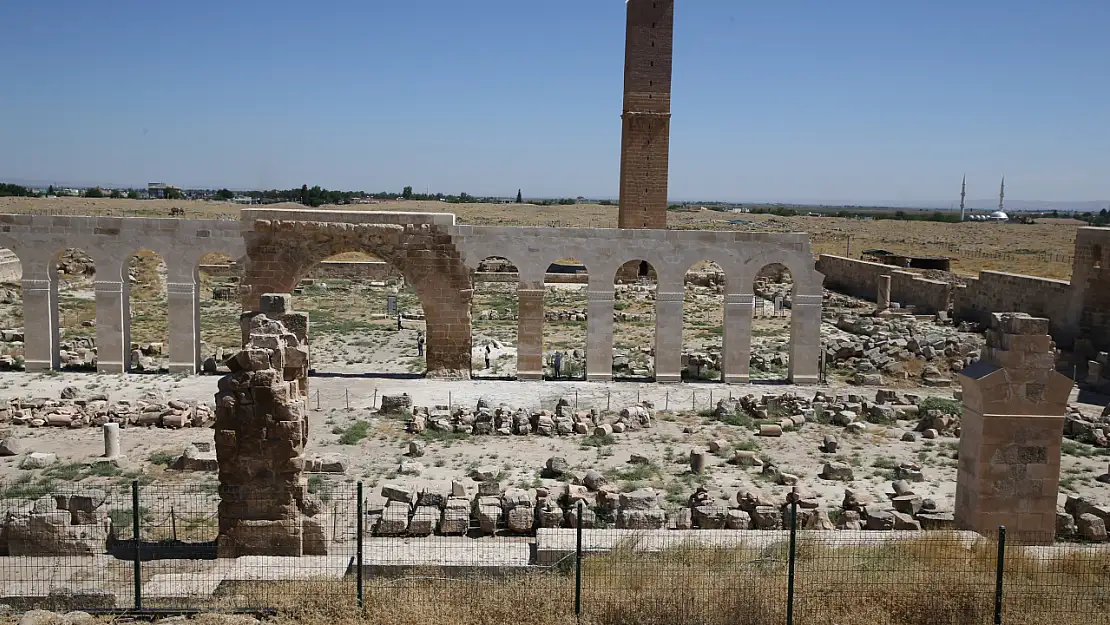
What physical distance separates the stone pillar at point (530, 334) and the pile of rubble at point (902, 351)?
7957 mm

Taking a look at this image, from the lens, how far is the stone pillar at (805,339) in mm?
21109

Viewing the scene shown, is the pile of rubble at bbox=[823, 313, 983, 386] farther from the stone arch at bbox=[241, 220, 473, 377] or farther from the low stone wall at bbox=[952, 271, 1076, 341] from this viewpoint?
the stone arch at bbox=[241, 220, 473, 377]

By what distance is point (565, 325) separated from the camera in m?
30.7

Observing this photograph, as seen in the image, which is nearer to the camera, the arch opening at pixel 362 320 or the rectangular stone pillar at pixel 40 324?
the rectangular stone pillar at pixel 40 324

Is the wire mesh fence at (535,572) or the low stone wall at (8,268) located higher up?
the low stone wall at (8,268)

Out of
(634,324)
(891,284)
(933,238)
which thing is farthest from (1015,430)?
(933,238)

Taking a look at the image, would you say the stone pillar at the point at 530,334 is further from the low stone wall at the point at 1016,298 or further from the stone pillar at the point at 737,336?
the low stone wall at the point at 1016,298

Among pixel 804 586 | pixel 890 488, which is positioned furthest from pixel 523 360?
pixel 804 586

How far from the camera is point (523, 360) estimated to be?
837 inches

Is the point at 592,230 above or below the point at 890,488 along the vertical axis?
above

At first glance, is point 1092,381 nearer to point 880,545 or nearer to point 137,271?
point 880,545

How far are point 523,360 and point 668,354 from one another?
11.6 feet

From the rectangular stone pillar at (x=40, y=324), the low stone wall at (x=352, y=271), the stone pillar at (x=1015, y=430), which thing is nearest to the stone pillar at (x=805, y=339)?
the stone pillar at (x=1015, y=430)

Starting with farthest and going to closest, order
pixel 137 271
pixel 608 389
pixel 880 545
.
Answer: pixel 137 271 → pixel 608 389 → pixel 880 545
